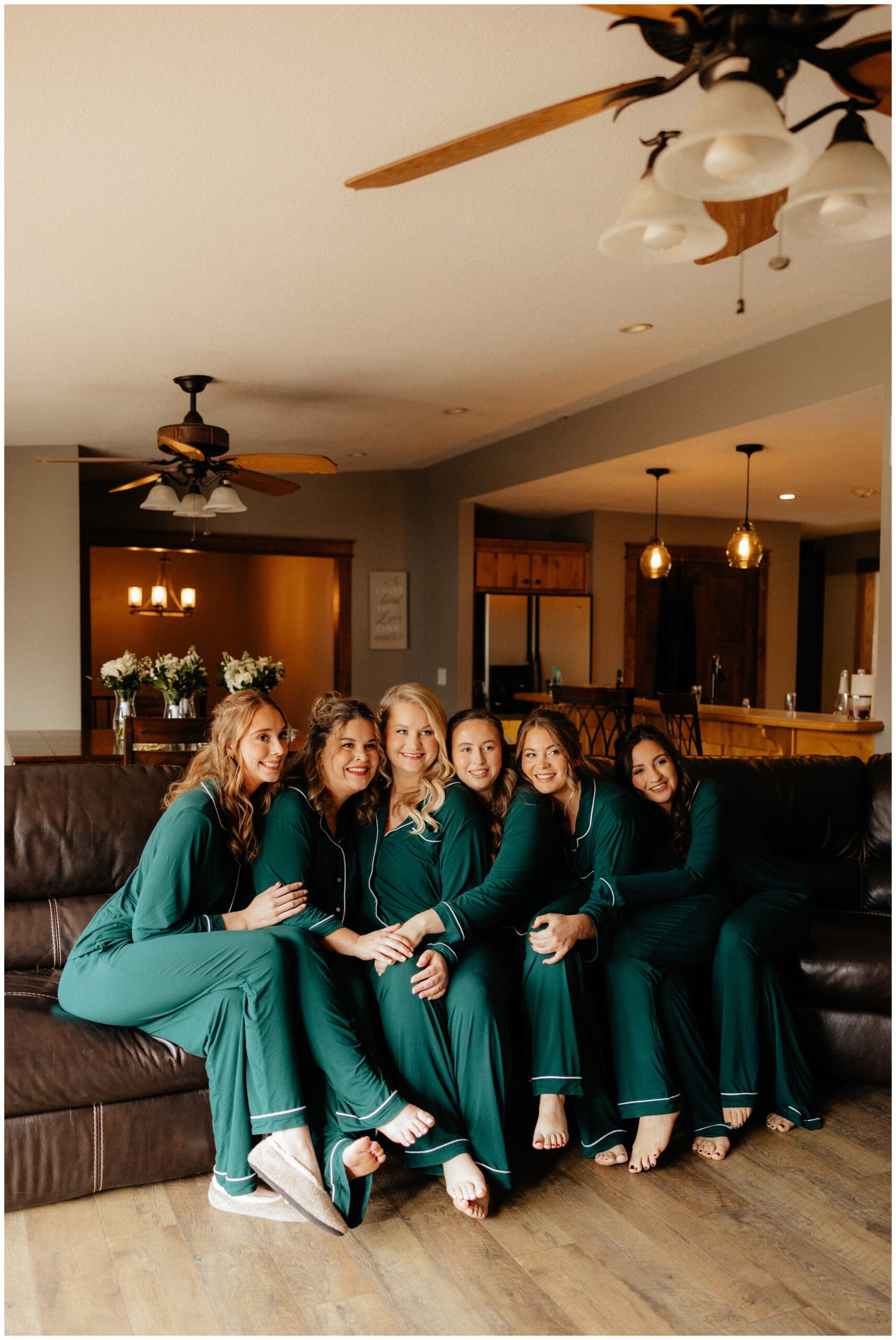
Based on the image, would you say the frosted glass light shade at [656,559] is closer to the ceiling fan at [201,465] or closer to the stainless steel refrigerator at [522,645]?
the stainless steel refrigerator at [522,645]

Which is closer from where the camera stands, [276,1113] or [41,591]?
[276,1113]

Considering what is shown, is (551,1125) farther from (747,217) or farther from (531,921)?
(747,217)

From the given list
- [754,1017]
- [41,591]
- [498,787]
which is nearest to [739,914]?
[754,1017]

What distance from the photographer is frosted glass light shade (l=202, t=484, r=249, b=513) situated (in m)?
5.16

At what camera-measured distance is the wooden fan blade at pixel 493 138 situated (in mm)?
1761

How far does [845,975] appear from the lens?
2990 mm

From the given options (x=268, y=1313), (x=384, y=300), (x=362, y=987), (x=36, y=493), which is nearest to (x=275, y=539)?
(x=36, y=493)

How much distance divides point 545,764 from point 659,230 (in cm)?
153

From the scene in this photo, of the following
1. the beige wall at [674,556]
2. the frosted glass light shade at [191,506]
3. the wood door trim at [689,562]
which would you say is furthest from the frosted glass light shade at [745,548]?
→ the frosted glass light shade at [191,506]

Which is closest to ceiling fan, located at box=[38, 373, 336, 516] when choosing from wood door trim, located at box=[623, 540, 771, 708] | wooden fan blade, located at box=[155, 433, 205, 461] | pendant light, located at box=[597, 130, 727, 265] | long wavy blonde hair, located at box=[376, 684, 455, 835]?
wooden fan blade, located at box=[155, 433, 205, 461]

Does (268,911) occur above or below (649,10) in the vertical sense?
below

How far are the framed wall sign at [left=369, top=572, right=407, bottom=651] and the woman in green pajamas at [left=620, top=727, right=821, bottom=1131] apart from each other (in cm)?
528

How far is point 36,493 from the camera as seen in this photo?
21.1 ft

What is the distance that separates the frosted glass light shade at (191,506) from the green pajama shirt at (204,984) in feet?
9.84
